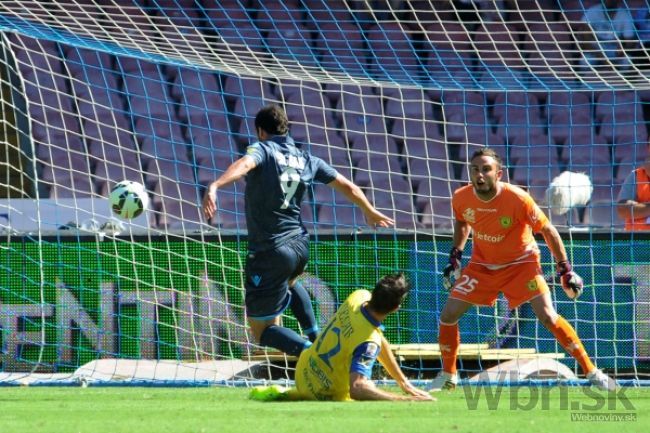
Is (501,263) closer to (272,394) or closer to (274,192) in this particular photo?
(274,192)

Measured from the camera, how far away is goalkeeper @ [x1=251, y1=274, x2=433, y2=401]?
632cm

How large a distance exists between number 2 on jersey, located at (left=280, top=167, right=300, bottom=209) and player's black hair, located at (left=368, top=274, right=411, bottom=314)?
1.21 metres

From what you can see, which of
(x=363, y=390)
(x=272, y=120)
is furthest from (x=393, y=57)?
(x=363, y=390)

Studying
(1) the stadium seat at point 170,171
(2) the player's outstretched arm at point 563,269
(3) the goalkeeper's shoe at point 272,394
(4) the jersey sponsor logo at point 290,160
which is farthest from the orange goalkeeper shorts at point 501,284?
(1) the stadium seat at point 170,171

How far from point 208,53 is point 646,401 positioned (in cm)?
505

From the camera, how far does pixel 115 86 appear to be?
13992mm

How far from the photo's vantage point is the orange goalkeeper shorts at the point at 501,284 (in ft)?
24.5

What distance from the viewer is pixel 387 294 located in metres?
6.36

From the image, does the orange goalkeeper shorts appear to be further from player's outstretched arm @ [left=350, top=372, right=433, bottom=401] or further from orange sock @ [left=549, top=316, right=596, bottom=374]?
player's outstretched arm @ [left=350, top=372, right=433, bottom=401]

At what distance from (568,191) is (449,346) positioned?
98.4 inches

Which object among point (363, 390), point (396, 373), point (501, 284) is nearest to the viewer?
point (363, 390)

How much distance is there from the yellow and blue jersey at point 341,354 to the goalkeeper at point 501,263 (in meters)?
1.24

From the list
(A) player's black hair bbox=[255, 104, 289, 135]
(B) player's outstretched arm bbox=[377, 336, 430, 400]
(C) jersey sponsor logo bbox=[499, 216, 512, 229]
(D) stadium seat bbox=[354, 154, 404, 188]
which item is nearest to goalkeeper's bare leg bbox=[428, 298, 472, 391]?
(C) jersey sponsor logo bbox=[499, 216, 512, 229]

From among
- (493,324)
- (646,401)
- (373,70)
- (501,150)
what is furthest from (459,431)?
(501,150)
